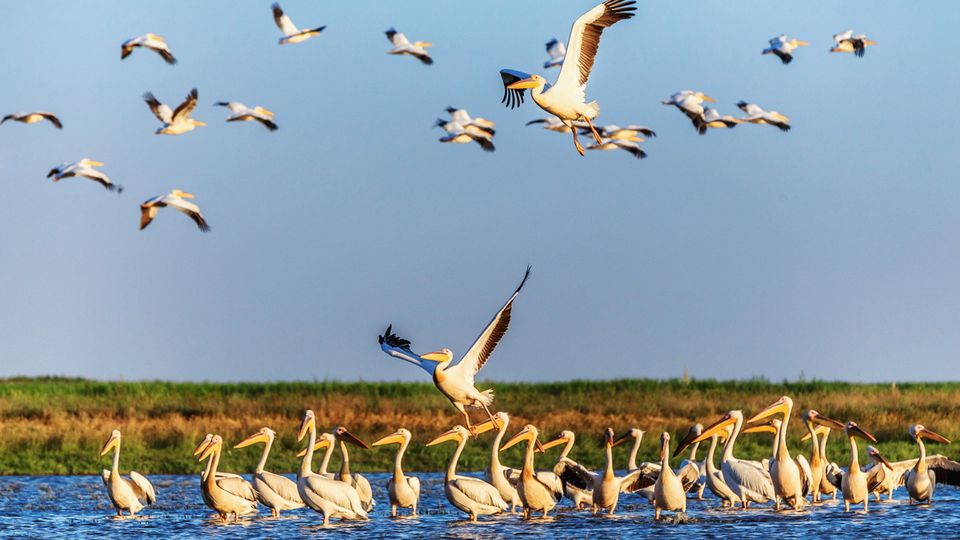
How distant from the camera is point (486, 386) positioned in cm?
2941

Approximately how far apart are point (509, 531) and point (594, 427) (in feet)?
31.2

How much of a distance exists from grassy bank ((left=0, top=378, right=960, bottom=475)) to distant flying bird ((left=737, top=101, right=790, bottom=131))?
14.5 ft

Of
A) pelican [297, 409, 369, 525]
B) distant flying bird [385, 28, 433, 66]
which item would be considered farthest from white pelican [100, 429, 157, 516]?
distant flying bird [385, 28, 433, 66]

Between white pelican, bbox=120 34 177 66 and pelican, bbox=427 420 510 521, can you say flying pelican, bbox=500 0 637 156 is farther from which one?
white pelican, bbox=120 34 177 66

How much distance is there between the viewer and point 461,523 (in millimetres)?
14781

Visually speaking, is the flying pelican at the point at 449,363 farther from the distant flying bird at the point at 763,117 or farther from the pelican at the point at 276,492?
the distant flying bird at the point at 763,117

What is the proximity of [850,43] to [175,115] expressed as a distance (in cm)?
1012

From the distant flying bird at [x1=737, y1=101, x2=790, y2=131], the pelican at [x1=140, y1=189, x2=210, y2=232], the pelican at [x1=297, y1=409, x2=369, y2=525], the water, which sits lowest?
the water

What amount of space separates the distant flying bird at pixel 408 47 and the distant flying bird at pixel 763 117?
197 inches

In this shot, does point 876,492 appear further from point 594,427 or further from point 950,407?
point 950,407

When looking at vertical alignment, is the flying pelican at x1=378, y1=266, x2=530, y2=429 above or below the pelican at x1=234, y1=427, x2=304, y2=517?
above

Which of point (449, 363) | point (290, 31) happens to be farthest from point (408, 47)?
point (449, 363)

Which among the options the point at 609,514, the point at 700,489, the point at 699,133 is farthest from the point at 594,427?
the point at 609,514

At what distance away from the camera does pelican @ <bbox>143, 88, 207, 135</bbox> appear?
825 inches
